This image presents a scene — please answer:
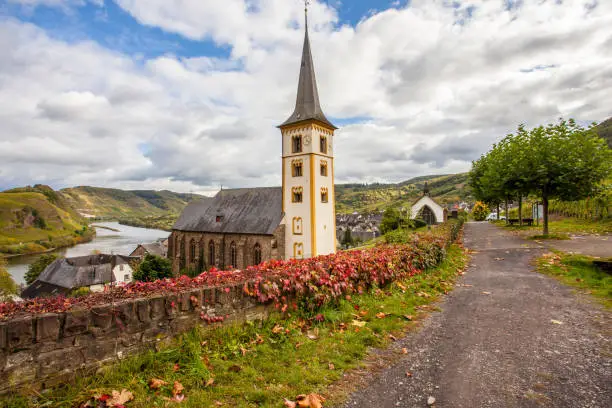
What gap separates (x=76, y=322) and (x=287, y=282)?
10.3 feet

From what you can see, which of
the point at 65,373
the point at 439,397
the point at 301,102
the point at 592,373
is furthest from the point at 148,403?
the point at 301,102

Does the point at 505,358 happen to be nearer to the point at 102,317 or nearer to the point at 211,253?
the point at 102,317

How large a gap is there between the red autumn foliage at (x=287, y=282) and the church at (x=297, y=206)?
67.5 feet

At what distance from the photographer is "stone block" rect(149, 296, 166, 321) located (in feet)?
13.5

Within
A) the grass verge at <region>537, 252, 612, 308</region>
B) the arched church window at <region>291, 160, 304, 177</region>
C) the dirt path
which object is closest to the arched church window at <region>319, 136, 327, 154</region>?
the arched church window at <region>291, 160, 304, 177</region>

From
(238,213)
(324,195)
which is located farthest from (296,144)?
(238,213)

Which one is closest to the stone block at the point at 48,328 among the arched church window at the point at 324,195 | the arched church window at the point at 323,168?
the arched church window at the point at 324,195

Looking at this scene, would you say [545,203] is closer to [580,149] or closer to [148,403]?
[580,149]

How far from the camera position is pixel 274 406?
3312 mm

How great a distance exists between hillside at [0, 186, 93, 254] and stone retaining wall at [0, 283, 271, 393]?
127590 mm

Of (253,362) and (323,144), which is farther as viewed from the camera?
(323,144)

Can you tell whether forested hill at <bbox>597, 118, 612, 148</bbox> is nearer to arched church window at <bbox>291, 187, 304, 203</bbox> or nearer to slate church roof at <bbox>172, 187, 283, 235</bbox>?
arched church window at <bbox>291, 187, 304, 203</bbox>

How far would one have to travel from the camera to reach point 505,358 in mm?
4359

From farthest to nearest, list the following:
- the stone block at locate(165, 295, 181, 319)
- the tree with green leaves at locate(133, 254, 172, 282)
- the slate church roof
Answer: the slate church roof → the tree with green leaves at locate(133, 254, 172, 282) → the stone block at locate(165, 295, 181, 319)
